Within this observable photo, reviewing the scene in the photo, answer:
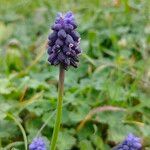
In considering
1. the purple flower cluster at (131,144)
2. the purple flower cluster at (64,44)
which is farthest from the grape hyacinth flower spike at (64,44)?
the purple flower cluster at (131,144)

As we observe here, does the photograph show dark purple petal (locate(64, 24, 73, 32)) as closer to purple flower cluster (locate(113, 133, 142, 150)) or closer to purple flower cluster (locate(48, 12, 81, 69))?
purple flower cluster (locate(48, 12, 81, 69))

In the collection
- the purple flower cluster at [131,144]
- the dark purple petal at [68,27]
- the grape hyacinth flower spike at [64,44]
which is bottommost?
the purple flower cluster at [131,144]

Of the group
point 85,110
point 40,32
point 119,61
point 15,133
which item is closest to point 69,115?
point 85,110

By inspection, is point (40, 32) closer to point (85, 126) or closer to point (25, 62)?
point (25, 62)

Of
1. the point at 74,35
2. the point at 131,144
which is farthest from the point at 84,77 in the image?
the point at 74,35

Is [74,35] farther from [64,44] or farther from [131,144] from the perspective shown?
[131,144]

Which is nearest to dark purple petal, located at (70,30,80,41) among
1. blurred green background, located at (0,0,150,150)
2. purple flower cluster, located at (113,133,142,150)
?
purple flower cluster, located at (113,133,142,150)

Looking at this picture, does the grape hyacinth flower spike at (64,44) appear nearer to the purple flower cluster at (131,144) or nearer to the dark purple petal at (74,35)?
the dark purple petal at (74,35)
